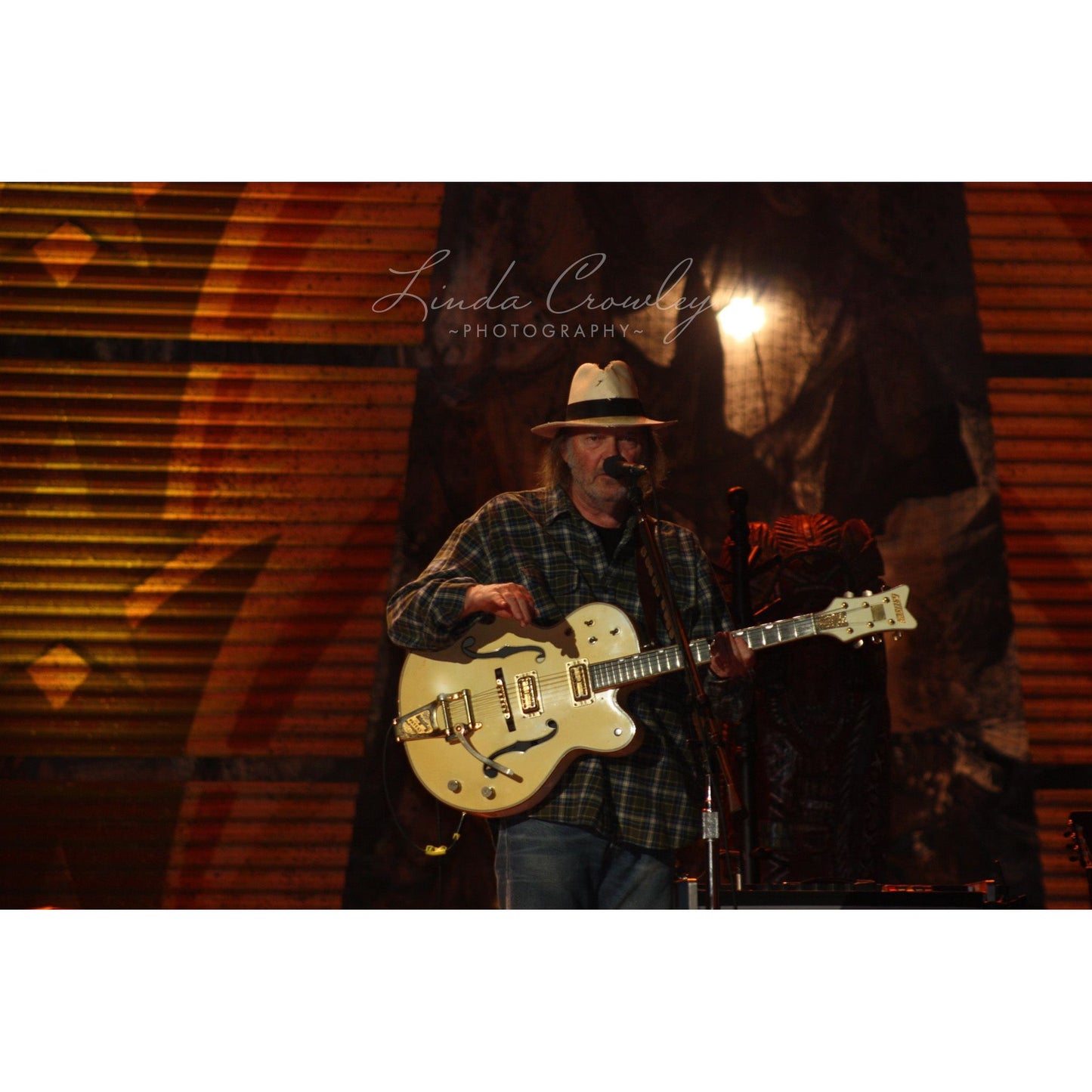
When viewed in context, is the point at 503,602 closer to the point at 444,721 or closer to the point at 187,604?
the point at 444,721

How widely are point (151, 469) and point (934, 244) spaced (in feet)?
11.0

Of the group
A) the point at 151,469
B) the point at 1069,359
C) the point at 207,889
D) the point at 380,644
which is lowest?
the point at 207,889

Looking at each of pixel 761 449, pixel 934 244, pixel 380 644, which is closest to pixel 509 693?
pixel 380 644

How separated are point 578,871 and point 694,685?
721 millimetres

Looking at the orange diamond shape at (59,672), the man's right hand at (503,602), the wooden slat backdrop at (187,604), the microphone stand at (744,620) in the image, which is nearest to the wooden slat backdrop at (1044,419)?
the microphone stand at (744,620)

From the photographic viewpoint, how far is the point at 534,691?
4215 millimetres

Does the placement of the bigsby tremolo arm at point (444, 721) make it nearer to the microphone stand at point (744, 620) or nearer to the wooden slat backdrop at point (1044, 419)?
the microphone stand at point (744, 620)

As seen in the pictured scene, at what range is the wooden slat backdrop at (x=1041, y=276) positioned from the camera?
5.34 meters

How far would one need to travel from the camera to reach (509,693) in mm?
4246

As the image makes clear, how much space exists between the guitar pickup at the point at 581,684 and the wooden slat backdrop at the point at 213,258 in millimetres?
1892

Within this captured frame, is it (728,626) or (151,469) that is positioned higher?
(151,469)

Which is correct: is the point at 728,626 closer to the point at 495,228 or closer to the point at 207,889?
the point at 495,228
